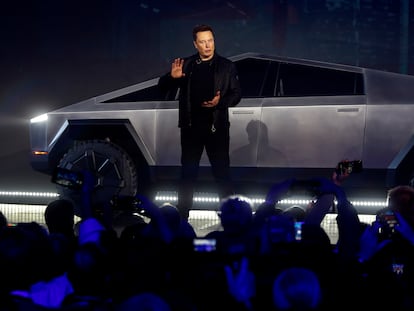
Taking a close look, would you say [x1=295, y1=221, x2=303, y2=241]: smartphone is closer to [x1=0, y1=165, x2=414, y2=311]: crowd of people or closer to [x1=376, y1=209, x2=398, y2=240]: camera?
[x1=0, y1=165, x2=414, y2=311]: crowd of people

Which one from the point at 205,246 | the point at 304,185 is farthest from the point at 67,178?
the point at 304,185

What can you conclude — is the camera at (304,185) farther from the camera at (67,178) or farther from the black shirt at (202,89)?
the black shirt at (202,89)

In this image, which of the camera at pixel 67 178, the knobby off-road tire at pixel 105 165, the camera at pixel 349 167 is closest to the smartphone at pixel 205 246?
the camera at pixel 67 178

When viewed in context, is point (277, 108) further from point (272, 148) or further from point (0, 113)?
point (0, 113)

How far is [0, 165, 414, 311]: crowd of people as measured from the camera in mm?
2088

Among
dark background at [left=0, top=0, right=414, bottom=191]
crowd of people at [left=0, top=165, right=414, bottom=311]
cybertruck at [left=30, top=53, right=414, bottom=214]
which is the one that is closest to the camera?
crowd of people at [left=0, top=165, right=414, bottom=311]

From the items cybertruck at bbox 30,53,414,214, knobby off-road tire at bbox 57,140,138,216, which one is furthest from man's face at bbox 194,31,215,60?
knobby off-road tire at bbox 57,140,138,216

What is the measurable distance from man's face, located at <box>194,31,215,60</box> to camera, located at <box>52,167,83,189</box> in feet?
7.65

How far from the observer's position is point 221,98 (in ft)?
15.8

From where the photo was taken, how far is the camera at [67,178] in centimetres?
252

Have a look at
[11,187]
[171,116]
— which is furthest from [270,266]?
[11,187]

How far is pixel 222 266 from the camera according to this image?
84.7 inches

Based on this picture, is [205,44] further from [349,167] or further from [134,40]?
[134,40]

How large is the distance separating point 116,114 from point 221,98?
4.71 ft
